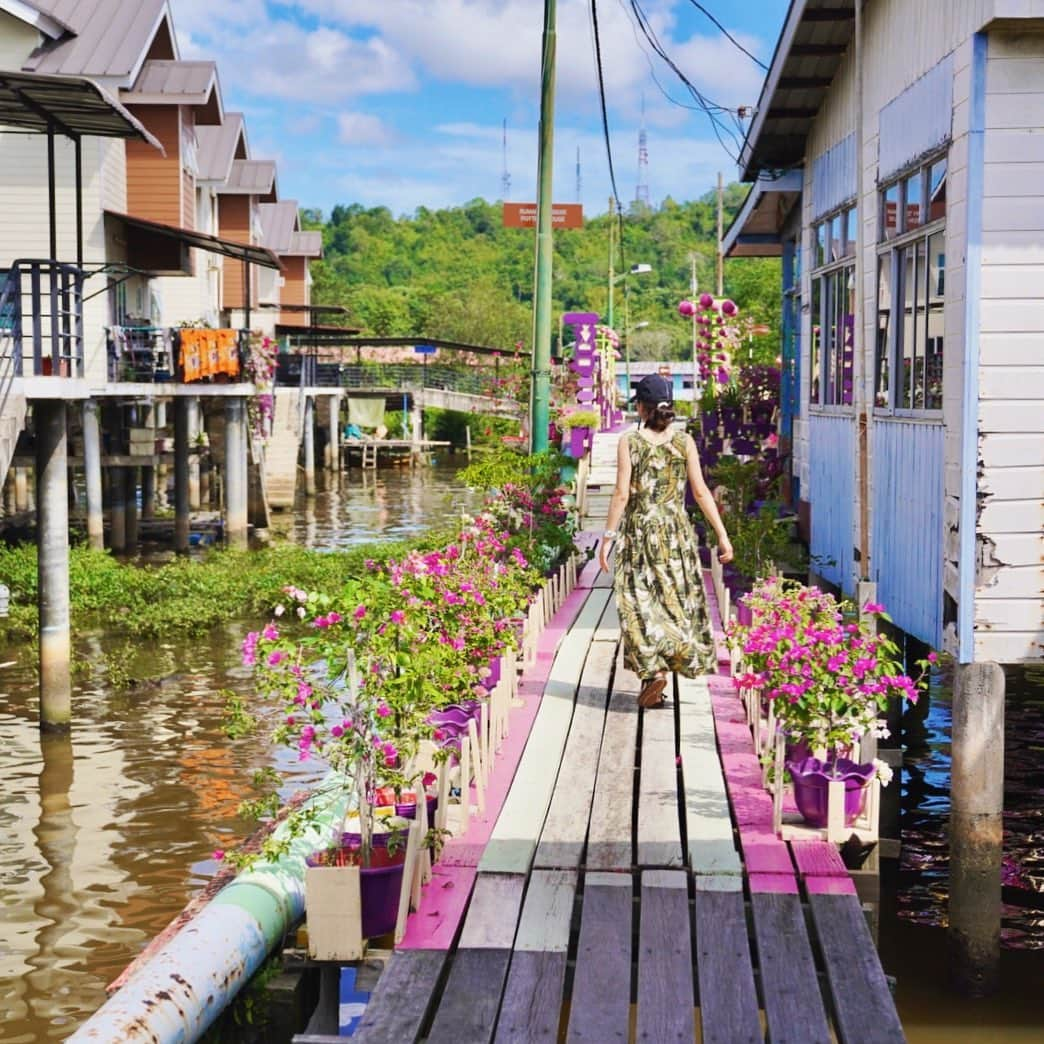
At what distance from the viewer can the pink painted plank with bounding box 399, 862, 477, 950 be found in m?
5.96

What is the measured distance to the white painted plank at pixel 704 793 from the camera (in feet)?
22.3

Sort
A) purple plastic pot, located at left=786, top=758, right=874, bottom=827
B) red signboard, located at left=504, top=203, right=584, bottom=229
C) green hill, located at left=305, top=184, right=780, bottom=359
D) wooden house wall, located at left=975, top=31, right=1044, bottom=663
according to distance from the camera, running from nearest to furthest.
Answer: purple plastic pot, located at left=786, top=758, right=874, bottom=827 → wooden house wall, located at left=975, top=31, right=1044, bottom=663 → red signboard, located at left=504, top=203, right=584, bottom=229 → green hill, located at left=305, top=184, right=780, bottom=359

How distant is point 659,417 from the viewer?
917 centimetres

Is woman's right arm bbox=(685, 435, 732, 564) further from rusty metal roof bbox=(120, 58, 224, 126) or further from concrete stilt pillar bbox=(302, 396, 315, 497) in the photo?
concrete stilt pillar bbox=(302, 396, 315, 497)

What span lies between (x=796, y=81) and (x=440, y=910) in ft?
31.6

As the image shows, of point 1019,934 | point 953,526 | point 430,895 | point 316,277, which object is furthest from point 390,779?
point 316,277

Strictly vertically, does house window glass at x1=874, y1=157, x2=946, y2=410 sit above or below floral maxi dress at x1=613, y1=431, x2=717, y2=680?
above

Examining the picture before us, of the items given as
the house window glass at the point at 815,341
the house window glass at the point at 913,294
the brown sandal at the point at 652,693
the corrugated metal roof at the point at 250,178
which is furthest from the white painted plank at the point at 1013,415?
the corrugated metal roof at the point at 250,178

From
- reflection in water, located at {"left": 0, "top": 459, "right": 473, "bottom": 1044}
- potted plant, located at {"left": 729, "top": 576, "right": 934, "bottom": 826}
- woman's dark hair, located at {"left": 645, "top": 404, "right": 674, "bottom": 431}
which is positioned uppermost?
woman's dark hair, located at {"left": 645, "top": 404, "right": 674, "bottom": 431}

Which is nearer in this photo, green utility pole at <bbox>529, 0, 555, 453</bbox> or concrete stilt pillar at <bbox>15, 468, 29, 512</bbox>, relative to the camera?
green utility pole at <bbox>529, 0, 555, 453</bbox>

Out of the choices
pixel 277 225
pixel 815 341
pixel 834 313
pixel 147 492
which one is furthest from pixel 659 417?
pixel 277 225

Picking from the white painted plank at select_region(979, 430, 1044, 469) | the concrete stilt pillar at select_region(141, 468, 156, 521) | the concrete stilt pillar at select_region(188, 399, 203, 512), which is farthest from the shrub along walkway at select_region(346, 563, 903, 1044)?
the concrete stilt pillar at select_region(188, 399, 203, 512)

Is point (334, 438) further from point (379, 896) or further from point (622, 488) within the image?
point (379, 896)

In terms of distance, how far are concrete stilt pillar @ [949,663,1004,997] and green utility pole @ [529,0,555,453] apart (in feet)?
29.8
